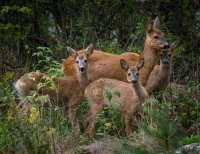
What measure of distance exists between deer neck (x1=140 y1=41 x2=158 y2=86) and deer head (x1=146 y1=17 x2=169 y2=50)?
0.08m

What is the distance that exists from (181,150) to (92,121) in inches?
162

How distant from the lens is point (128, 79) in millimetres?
12789

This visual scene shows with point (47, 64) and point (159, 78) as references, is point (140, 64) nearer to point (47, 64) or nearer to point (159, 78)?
point (159, 78)

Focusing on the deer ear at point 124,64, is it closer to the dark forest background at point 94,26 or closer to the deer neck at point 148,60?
the deer neck at point 148,60

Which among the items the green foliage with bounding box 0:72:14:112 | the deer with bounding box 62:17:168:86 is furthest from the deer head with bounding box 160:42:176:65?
the green foliage with bounding box 0:72:14:112

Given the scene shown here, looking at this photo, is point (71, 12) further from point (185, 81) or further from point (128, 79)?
point (128, 79)

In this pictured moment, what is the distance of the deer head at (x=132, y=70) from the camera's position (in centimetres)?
1257

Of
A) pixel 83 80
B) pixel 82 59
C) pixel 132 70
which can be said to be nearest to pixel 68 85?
pixel 83 80

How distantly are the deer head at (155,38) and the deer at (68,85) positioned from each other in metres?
1.00

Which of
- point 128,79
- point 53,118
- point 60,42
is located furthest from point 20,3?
point 53,118

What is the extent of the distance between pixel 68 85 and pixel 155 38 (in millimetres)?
1758

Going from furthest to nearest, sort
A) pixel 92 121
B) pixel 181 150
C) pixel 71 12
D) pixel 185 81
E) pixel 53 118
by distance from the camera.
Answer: pixel 71 12 < pixel 185 81 < pixel 92 121 < pixel 53 118 < pixel 181 150

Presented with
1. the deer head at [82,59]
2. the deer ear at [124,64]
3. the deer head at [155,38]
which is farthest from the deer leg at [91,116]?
the deer head at [155,38]

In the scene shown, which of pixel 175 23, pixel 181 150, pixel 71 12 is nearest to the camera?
pixel 181 150
